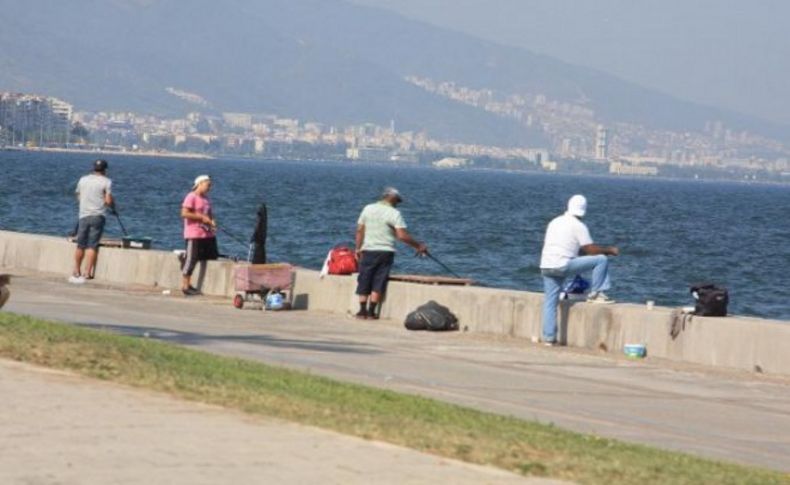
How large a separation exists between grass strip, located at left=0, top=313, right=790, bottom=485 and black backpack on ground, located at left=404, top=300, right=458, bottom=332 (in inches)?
235

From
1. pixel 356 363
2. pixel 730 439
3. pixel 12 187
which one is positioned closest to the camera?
pixel 730 439

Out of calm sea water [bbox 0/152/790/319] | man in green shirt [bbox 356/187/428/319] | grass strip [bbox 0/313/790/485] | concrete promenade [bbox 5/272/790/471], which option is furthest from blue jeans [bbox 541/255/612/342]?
calm sea water [bbox 0/152/790/319]

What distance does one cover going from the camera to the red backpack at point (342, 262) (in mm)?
24500

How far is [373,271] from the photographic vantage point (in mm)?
22969

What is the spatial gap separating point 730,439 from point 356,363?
167 inches

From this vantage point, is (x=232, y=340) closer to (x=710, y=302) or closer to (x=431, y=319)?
(x=431, y=319)

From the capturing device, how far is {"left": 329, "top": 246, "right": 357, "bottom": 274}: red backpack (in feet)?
80.4

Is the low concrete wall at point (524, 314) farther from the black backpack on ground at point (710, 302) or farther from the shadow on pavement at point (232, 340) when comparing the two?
the shadow on pavement at point (232, 340)

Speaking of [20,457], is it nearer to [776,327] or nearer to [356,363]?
[356,363]

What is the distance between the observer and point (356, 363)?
1764cm

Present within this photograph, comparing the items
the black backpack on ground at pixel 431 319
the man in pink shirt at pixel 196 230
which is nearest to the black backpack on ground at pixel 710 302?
the black backpack on ground at pixel 431 319

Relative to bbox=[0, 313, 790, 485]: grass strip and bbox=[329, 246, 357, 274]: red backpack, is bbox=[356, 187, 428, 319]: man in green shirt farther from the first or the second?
bbox=[0, 313, 790, 485]: grass strip

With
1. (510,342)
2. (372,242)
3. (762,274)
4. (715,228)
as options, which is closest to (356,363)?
(510,342)

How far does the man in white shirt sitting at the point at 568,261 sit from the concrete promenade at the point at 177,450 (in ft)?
30.5
